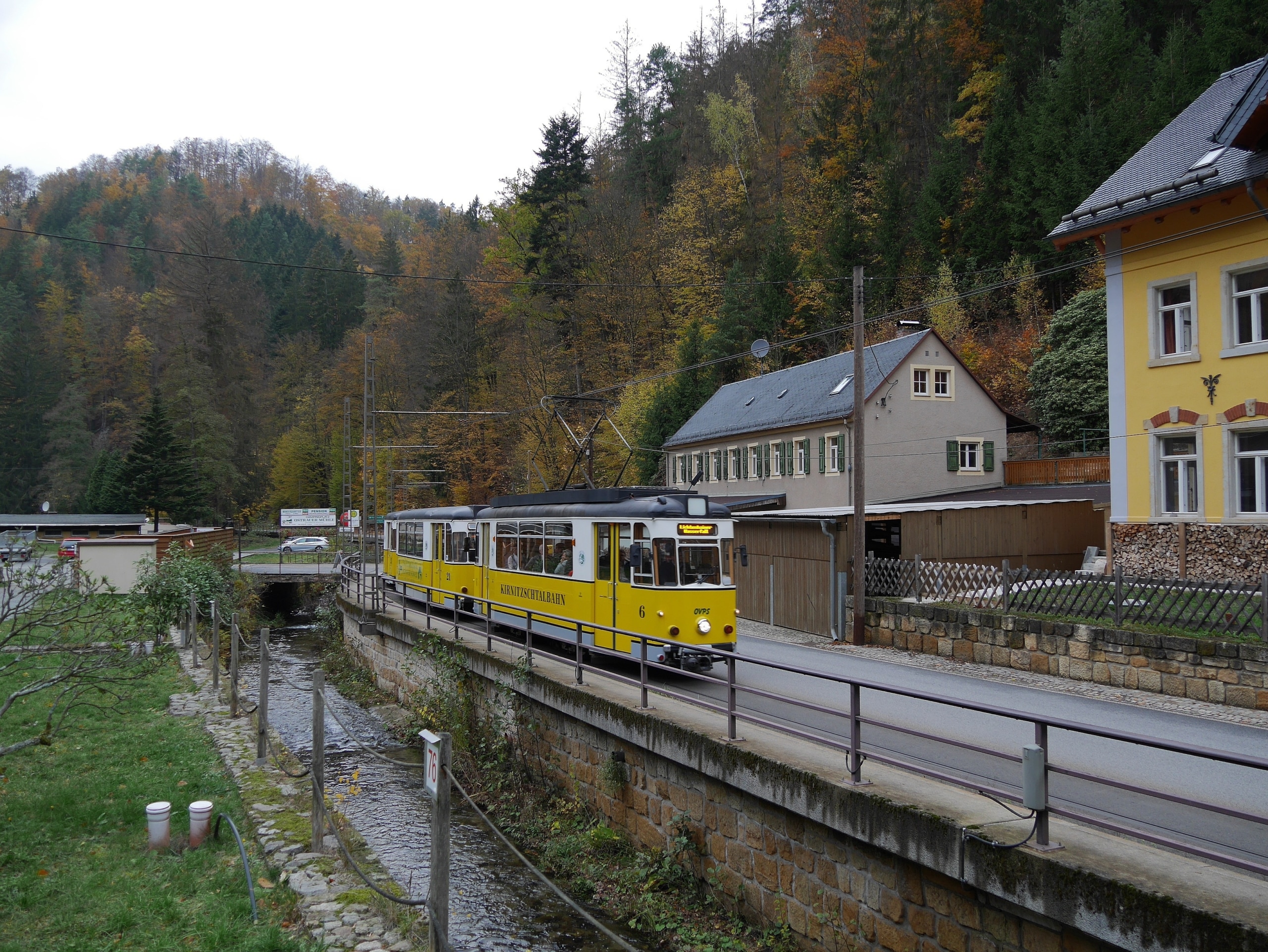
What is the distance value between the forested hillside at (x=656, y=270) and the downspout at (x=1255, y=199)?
12.8 meters

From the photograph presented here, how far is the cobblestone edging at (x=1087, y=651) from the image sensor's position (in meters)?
11.7

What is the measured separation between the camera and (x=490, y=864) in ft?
34.1

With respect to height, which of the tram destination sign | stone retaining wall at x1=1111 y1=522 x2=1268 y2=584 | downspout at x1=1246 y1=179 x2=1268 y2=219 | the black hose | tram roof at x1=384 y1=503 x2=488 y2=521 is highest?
downspout at x1=1246 y1=179 x2=1268 y2=219

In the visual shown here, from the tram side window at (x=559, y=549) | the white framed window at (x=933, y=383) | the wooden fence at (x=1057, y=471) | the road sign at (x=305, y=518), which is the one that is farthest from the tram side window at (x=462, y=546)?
the road sign at (x=305, y=518)

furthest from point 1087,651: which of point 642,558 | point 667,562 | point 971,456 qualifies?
point 971,456

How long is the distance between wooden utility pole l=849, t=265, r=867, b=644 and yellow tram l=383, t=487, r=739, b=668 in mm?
4469

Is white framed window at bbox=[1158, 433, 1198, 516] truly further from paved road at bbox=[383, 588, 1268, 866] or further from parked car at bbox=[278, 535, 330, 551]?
parked car at bbox=[278, 535, 330, 551]

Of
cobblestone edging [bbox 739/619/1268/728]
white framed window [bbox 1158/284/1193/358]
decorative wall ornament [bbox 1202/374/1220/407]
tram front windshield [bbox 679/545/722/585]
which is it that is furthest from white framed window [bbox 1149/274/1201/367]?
tram front windshield [bbox 679/545/722/585]

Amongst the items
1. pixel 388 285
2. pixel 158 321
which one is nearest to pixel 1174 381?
pixel 388 285

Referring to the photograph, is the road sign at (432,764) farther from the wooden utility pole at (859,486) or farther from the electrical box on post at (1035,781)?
the wooden utility pole at (859,486)

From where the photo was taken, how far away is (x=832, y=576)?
19297 mm

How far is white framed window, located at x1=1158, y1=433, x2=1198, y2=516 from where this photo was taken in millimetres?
18094

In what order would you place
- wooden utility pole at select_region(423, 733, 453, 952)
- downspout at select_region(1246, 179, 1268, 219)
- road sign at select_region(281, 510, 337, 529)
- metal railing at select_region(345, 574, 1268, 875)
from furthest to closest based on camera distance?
road sign at select_region(281, 510, 337, 529) < downspout at select_region(1246, 179, 1268, 219) < wooden utility pole at select_region(423, 733, 453, 952) < metal railing at select_region(345, 574, 1268, 875)

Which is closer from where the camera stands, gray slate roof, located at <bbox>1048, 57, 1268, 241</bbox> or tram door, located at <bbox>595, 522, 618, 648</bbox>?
tram door, located at <bbox>595, 522, 618, 648</bbox>
